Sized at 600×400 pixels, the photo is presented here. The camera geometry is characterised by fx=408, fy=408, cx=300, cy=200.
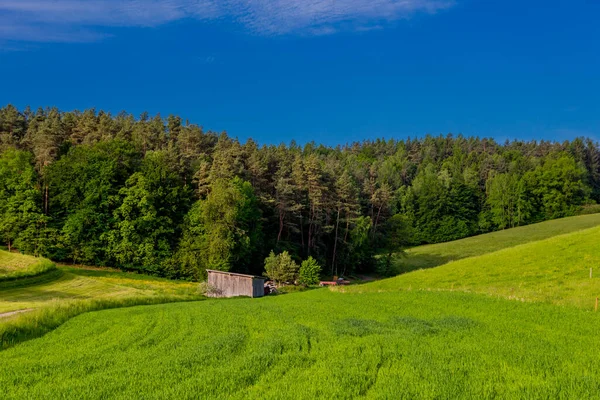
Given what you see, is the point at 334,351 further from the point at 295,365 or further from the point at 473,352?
the point at 473,352

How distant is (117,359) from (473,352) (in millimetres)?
11174

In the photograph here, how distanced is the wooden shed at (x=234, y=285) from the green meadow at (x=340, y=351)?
20333 mm

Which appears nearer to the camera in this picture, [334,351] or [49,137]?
[334,351]

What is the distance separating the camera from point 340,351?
13.0 m

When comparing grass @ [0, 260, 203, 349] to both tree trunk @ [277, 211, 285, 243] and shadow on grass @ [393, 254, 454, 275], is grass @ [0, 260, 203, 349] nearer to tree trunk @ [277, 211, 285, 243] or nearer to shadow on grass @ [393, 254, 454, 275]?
tree trunk @ [277, 211, 285, 243]

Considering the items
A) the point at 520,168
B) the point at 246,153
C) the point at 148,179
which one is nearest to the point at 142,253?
the point at 148,179

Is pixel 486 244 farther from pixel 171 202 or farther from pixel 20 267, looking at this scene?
pixel 20 267

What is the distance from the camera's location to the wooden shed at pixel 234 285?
4588cm

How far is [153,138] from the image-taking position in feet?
289

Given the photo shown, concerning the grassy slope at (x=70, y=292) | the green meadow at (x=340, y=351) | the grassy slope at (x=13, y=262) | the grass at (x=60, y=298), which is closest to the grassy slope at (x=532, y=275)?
the green meadow at (x=340, y=351)

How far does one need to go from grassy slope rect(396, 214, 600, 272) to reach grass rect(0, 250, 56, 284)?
5962 centimetres

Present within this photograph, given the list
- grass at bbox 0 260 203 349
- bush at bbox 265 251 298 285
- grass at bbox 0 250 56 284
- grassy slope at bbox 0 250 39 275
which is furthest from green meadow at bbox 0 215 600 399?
bush at bbox 265 251 298 285

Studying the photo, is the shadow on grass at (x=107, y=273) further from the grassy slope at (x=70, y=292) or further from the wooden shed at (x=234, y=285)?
the wooden shed at (x=234, y=285)

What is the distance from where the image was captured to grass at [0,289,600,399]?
31.4 feet
